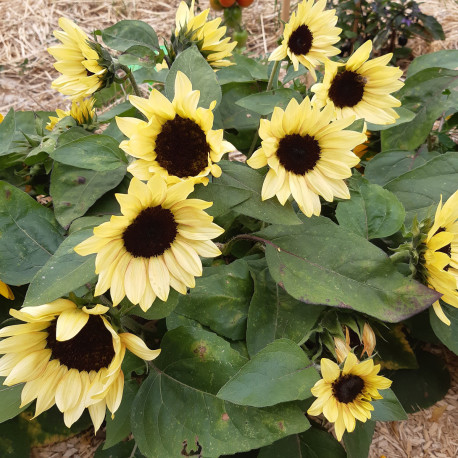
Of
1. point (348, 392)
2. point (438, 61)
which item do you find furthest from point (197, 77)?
point (438, 61)

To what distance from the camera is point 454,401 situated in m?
0.99

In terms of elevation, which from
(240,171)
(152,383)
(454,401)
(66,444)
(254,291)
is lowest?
(66,444)

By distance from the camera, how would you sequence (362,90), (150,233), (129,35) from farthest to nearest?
(129,35) → (362,90) → (150,233)

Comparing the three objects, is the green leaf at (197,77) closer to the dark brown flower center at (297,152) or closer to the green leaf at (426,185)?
the dark brown flower center at (297,152)

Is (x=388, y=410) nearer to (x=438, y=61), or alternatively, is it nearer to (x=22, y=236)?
(x=22, y=236)

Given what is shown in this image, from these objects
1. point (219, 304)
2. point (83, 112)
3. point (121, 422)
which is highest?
point (83, 112)

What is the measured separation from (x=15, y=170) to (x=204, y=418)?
0.59 metres

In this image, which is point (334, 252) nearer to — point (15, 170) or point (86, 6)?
point (15, 170)

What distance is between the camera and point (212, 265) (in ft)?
2.90

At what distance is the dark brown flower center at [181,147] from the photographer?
1.91 feet

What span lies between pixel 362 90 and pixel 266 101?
155mm

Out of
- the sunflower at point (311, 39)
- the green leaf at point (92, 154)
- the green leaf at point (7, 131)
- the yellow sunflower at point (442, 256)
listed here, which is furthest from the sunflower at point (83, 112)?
the yellow sunflower at point (442, 256)

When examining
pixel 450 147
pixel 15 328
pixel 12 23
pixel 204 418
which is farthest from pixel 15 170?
Result: pixel 12 23

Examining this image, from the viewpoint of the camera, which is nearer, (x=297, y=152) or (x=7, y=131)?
(x=297, y=152)
